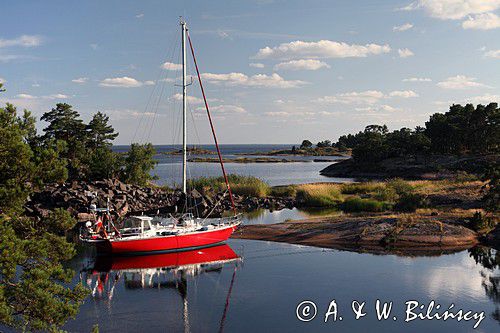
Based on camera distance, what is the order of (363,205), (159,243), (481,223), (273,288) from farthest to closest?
(363,205), (481,223), (159,243), (273,288)

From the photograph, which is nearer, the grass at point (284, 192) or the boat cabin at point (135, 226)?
the boat cabin at point (135, 226)

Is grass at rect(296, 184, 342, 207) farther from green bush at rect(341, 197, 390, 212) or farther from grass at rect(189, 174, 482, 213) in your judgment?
green bush at rect(341, 197, 390, 212)

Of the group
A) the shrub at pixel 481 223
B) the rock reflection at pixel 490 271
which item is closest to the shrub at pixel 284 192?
the shrub at pixel 481 223

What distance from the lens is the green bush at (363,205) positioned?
165ft

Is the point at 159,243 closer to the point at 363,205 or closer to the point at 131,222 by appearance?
the point at 131,222

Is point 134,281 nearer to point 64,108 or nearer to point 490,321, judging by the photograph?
point 490,321

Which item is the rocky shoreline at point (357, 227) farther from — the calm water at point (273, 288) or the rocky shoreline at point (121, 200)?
the calm water at point (273, 288)

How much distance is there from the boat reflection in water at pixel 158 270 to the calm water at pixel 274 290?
0.19ft

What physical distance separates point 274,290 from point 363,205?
96.6 ft

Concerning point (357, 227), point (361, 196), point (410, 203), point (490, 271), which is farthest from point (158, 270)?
point (361, 196)

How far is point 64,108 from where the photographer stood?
64.7 metres

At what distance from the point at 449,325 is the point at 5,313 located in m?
16.8

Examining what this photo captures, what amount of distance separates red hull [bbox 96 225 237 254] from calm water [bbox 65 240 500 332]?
0.71 meters

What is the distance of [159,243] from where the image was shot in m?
32.6
